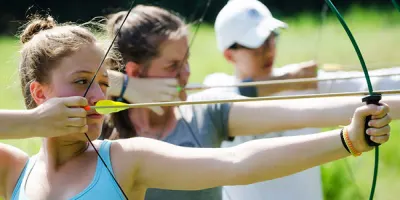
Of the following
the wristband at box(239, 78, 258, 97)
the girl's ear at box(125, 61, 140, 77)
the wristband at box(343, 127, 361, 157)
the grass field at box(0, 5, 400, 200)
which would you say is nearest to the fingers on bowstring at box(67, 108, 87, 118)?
the wristband at box(343, 127, 361, 157)

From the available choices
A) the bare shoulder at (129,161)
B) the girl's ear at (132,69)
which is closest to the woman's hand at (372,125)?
the bare shoulder at (129,161)

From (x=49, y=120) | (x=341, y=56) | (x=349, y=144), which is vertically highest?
(x=349, y=144)

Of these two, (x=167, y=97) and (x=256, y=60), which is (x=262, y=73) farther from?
(x=167, y=97)

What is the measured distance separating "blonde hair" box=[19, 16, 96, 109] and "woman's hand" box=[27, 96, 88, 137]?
0.21 meters

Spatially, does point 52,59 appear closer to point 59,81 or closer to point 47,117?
point 59,81

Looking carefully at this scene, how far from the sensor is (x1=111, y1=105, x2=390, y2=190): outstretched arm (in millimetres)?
1834

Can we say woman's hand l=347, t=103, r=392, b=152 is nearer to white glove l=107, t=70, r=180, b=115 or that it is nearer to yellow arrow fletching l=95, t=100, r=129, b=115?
yellow arrow fletching l=95, t=100, r=129, b=115

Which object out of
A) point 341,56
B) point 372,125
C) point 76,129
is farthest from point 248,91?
point 341,56

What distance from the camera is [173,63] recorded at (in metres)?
2.78

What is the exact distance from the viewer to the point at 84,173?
80.4 inches

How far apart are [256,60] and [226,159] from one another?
118cm

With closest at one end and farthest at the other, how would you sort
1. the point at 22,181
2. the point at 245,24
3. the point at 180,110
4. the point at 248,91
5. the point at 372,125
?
the point at 372,125 < the point at 22,181 < the point at 180,110 < the point at 248,91 < the point at 245,24

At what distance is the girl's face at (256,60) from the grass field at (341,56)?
746 mm

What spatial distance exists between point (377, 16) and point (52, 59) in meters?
4.91
